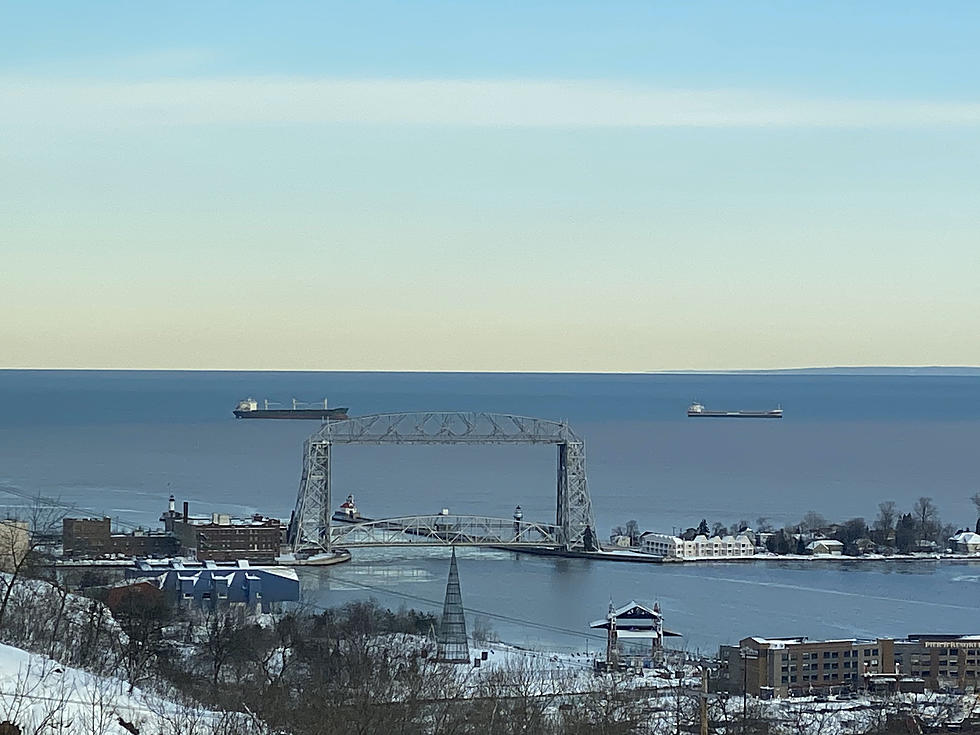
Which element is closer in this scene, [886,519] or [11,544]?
[11,544]

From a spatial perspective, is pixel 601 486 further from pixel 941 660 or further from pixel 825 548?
pixel 941 660

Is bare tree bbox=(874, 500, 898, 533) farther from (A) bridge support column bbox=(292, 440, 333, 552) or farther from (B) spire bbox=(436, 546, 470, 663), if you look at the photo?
(B) spire bbox=(436, 546, 470, 663)

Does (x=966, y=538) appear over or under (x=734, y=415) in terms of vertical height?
under

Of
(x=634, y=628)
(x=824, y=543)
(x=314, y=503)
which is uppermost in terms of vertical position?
(x=314, y=503)

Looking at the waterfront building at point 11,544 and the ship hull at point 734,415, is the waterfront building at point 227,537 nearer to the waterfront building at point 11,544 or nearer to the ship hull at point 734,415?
the waterfront building at point 11,544


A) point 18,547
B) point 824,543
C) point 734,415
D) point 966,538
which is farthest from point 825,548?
point 734,415

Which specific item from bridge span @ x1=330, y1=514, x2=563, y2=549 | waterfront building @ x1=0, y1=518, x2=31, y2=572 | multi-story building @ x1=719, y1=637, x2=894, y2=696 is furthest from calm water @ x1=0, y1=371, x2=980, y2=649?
waterfront building @ x1=0, y1=518, x2=31, y2=572
